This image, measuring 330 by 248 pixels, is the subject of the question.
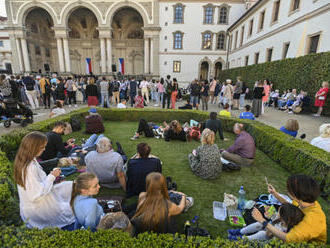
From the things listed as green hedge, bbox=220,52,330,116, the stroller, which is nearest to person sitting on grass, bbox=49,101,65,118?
the stroller

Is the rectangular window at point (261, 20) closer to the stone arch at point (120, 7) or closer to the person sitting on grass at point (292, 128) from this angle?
the stone arch at point (120, 7)

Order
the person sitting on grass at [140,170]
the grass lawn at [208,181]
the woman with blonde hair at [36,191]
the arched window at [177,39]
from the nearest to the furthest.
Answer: the woman with blonde hair at [36,191] → the grass lawn at [208,181] → the person sitting on grass at [140,170] → the arched window at [177,39]

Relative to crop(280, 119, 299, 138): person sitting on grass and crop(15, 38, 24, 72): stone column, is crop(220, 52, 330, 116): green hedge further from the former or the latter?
crop(15, 38, 24, 72): stone column

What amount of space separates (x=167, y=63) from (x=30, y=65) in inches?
918

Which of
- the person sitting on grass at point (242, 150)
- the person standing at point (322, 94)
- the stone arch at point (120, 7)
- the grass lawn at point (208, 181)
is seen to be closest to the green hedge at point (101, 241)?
the grass lawn at point (208, 181)

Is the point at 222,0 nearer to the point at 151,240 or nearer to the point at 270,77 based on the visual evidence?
the point at 270,77

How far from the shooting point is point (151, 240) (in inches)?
78.6

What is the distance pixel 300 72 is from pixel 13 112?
1665cm

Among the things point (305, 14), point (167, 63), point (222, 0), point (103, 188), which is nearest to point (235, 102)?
point (305, 14)

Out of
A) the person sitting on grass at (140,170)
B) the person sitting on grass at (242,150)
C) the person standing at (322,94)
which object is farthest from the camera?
the person standing at (322,94)

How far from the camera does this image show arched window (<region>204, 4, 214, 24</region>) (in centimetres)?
2839

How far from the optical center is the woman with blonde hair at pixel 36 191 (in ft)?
7.61

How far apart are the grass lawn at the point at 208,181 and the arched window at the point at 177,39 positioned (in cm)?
2675

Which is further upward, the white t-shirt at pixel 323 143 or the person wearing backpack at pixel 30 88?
the person wearing backpack at pixel 30 88
